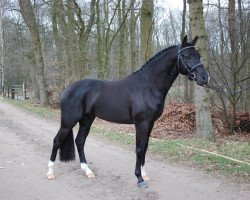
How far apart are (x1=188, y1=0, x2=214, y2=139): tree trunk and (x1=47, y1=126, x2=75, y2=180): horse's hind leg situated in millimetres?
3995

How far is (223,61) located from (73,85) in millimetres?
6048

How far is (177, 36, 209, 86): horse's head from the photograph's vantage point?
5375 mm

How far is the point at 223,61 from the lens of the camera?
35.5 ft

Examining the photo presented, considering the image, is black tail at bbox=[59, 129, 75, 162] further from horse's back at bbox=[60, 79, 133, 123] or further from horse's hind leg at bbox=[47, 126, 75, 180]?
horse's back at bbox=[60, 79, 133, 123]

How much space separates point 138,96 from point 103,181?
159 cm

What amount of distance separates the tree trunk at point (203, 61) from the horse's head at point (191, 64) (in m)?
3.57

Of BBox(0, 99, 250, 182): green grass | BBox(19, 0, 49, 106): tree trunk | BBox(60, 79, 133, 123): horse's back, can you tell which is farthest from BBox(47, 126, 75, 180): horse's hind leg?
BBox(19, 0, 49, 106): tree trunk

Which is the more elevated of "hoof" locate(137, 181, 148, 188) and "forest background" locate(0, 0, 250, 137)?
"forest background" locate(0, 0, 250, 137)

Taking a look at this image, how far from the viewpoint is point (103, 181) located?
5.99 meters

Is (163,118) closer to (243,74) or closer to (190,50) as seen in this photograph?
(243,74)

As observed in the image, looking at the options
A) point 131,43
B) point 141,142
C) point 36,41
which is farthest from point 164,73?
point 131,43

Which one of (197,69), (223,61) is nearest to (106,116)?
(197,69)

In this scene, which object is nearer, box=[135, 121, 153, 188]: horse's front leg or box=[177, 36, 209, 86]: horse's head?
box=[177, 36, 209, 86]: horse's head

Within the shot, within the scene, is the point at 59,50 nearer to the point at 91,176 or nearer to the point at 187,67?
the point at 91,176
